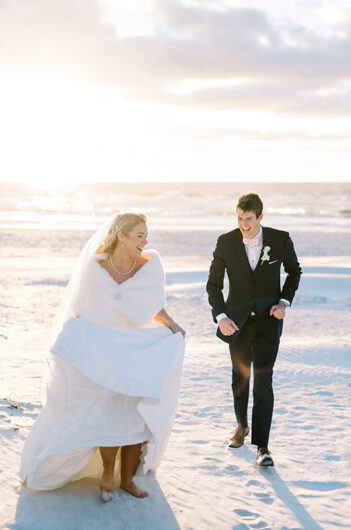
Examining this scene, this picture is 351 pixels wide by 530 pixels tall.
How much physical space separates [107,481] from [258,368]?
5.20ft

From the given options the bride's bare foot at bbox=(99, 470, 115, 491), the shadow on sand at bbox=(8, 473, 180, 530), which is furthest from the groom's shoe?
the bride's bare foot at bbox=(99, 470, 115, 491)

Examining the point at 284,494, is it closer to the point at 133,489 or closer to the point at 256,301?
the point at 133,489

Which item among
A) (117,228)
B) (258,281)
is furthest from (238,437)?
(117,228)

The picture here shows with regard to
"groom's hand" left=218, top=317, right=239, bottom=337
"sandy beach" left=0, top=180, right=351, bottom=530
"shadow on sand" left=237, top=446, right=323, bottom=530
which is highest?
"groom's hand" left=218, top=317, right=239, bottom=337

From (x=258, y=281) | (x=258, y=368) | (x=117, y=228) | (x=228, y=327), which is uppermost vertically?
(x=117, y=228)

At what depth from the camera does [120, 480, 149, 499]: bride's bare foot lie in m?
3.69

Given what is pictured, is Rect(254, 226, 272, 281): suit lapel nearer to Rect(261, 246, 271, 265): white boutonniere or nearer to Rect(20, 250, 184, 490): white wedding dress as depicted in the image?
Rect(261, 246, 271, 265): white boutonniere

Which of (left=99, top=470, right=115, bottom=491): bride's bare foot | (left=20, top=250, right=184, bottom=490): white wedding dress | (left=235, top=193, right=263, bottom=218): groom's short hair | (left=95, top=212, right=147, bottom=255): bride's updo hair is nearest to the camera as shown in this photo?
(left=20, top=250, right=184, bottom=490): white wedding dress

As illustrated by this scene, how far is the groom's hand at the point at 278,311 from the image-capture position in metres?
4.54

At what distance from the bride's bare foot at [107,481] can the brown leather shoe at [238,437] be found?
151cm

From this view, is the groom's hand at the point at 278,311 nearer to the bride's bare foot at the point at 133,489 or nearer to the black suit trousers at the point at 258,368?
the black suit trousers at the point at 258,368

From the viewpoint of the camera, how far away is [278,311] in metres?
4.55

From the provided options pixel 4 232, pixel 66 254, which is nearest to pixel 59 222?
pixel 4 232

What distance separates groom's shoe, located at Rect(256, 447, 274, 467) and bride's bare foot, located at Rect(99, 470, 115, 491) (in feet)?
4.39
